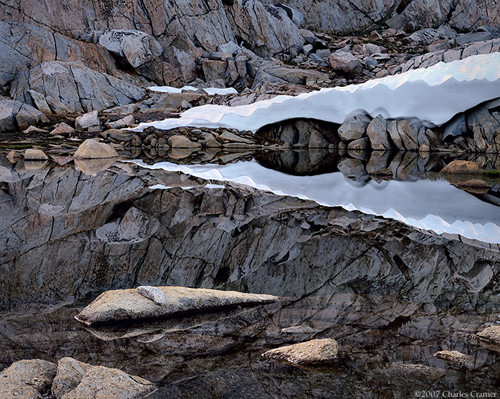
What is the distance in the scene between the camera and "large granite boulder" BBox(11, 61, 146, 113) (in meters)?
20.9

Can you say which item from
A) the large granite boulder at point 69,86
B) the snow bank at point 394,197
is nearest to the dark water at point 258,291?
the snow bank at point 394,197

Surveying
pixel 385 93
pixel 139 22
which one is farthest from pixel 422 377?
pixel 139 22

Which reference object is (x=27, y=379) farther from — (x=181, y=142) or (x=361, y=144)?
(x=181, y=142)

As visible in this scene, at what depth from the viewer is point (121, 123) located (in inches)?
747

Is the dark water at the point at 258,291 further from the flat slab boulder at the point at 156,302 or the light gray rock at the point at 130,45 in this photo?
the light gray rock at the point at 130,45

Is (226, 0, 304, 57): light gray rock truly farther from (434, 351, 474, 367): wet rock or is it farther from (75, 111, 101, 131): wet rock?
(434, 351, 474, 367): wet rock

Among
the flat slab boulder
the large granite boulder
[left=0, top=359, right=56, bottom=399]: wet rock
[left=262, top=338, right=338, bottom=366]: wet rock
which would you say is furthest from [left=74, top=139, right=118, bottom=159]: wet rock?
[left=262, top=338, right=338, bottom=366]: wet rock

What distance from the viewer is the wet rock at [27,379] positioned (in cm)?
241

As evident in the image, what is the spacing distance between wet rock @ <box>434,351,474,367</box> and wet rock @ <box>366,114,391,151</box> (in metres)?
13.9

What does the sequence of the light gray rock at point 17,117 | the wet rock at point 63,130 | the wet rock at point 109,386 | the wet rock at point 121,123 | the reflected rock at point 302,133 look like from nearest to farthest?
the wet rock at point 109,386, the reflected rock at point 302,133, the wet rock at point 63,130, the wet rock at point 121,123, the light gray rock at point 17,117

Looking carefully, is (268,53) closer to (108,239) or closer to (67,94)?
(67,94)

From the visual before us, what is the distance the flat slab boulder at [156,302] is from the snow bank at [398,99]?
531 inches

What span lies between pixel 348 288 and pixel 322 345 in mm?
1097

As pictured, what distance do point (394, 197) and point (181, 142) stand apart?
1144cm
